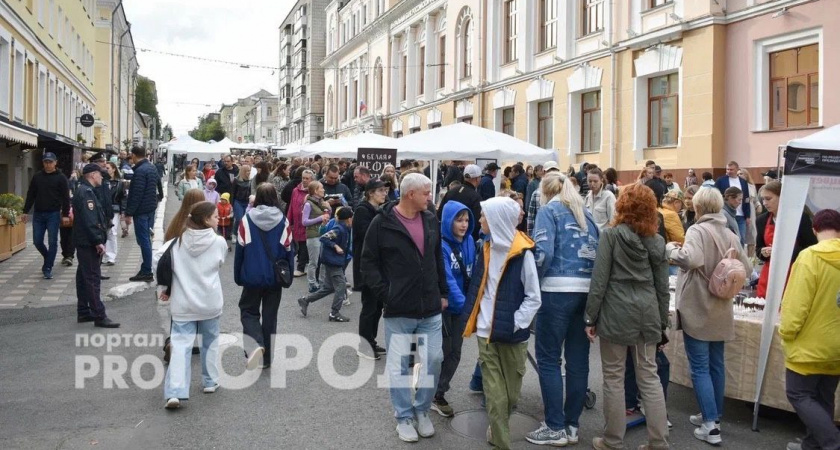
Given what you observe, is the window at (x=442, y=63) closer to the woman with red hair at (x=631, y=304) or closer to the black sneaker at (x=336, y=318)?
the black sneaker at (x=336, y=318)

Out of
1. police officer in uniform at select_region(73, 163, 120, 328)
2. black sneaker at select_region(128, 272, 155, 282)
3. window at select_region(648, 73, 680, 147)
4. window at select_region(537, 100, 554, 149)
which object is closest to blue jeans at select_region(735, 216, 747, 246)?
window at select_region(648, 73, 680, 147)

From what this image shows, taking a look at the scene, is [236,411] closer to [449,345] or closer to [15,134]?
[449,345]

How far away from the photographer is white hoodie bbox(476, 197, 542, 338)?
4953 millimetres

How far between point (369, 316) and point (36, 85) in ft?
71.3

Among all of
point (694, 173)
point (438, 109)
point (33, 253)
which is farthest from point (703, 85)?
point (438, 109)

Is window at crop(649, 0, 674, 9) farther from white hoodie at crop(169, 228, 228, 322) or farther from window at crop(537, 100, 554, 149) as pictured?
white hoodie at crop(169, 228, 228, 322)

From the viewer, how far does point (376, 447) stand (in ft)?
16.9

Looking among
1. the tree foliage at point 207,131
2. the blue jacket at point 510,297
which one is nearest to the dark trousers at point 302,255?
A: the blue jacket at point 510,297

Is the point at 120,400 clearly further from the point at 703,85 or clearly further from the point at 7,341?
the point at 703,85

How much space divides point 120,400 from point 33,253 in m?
10.3

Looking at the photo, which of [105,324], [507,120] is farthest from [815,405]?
[507,120]

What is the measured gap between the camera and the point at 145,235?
1126 centimetres

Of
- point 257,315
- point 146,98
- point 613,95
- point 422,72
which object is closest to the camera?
point 257,315

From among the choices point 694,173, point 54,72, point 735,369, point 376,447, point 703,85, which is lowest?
point 376,447
